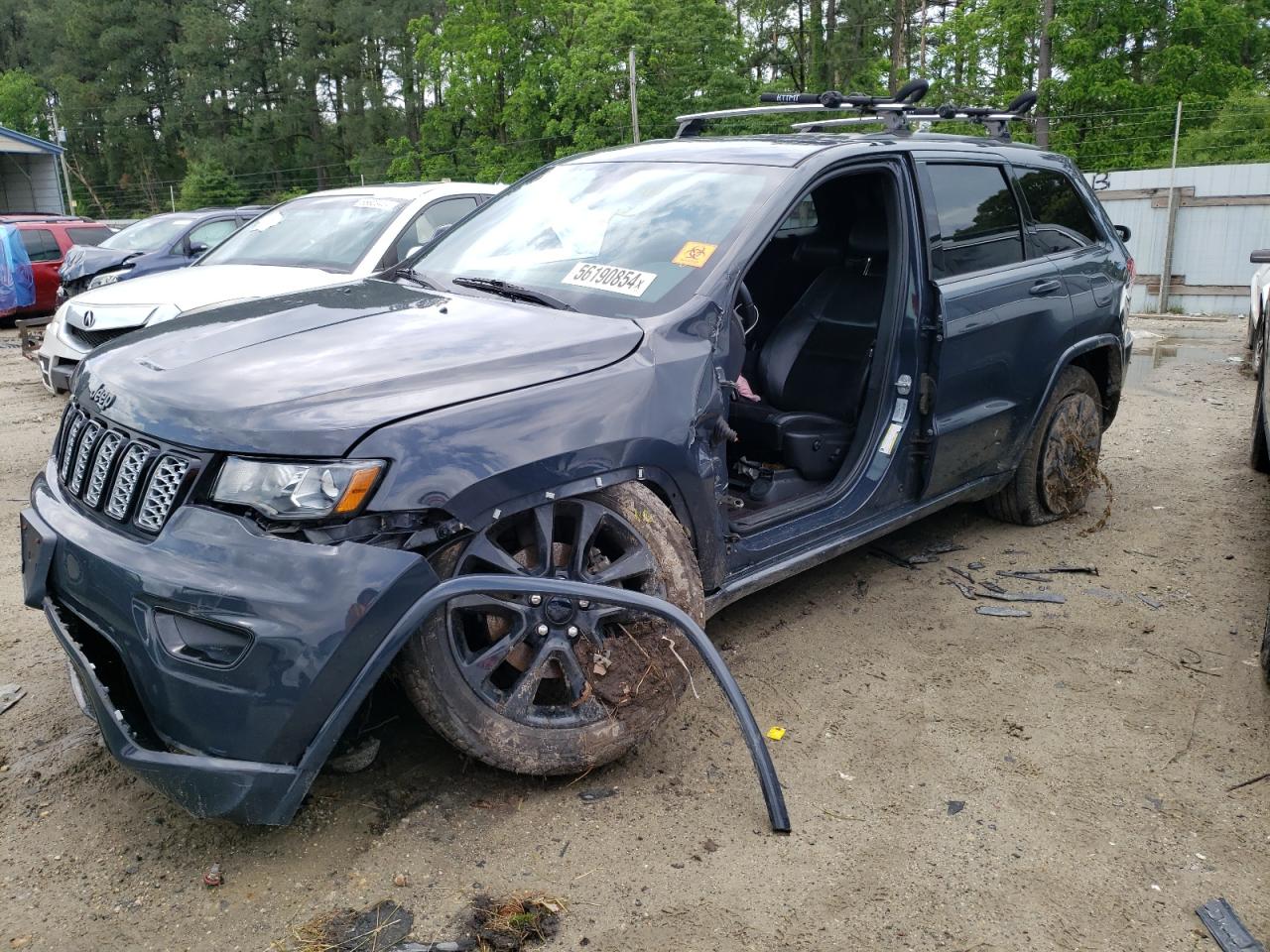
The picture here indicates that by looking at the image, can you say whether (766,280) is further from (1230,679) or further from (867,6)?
(867,6)

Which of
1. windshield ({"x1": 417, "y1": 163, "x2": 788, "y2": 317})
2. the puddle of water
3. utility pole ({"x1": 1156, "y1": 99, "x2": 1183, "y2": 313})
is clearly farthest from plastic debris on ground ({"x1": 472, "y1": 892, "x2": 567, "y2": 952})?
utility pole ({"x1": 1156, "y1": 99, "x2": 1183, "y2": 313})

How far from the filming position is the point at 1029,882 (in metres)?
2.59

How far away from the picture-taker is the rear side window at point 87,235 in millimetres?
15109

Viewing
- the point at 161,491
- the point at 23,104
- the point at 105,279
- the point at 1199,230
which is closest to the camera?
the point at 161,491

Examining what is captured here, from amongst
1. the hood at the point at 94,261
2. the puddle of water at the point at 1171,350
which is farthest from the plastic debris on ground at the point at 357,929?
the hood at the point at 94,261

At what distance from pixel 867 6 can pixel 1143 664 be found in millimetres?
36149

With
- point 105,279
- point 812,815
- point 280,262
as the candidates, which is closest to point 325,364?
point 812,815

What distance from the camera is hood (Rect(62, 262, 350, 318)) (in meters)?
6.64

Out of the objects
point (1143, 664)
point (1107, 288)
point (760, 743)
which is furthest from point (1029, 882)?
point (1107, 288)

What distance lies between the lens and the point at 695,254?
134 inches

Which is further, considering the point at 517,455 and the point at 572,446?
the point at 572,446

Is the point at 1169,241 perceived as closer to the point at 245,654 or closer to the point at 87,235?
the point at 87,235

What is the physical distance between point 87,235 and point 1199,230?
16554 mm

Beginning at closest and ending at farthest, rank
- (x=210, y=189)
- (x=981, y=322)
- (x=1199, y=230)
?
1. (x=981, y=322)
2. (x=1199, y=230)
3. (x=210, y=189)
